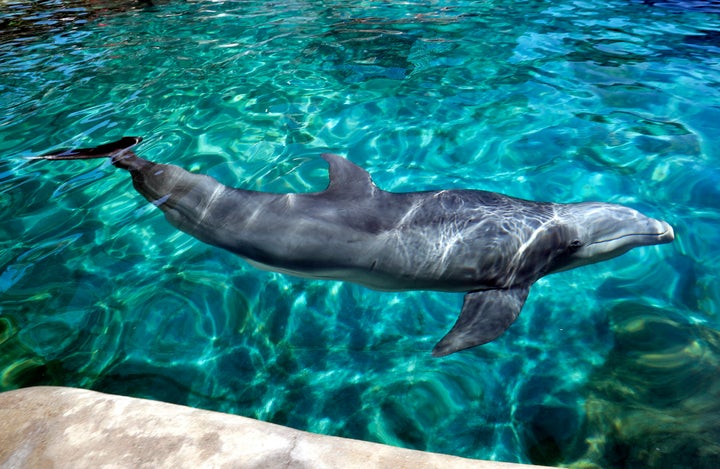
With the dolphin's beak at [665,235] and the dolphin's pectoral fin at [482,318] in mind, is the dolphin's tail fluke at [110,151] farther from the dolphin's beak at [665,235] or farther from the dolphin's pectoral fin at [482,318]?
the dolphin's beak at [665,235]

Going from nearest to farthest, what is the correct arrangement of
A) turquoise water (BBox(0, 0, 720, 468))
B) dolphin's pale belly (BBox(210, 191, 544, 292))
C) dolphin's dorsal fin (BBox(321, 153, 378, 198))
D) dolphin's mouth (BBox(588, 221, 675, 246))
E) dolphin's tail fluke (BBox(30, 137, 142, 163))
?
turquoise water (BBox(0, 0, 720, 468))
dolphin's pale belly (BBox(210, 191, 544, 292))
dolphin's dorsal fin (BBox(321, 153, 378, 198))
dolphin's mouth (BBox(588, 221, 675, 246))
dolphin's tail fluke (BBox(30, 137, 142, 163))

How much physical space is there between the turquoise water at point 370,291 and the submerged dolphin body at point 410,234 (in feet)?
1.40

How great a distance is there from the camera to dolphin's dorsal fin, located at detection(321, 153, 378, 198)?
4.17 meters

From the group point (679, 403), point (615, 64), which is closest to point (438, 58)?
point (615, 64)

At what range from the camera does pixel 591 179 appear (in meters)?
5.66

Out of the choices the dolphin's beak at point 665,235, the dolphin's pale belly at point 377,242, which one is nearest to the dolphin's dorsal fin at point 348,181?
the dolphin's pale belly at point 377,242

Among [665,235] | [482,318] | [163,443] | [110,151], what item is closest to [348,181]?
[482,318]

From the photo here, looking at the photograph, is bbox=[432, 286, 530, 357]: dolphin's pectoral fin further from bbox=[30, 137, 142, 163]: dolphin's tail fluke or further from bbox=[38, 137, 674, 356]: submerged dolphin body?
bbox=[30, 137, 142, 163]: dolphin's tail fluke

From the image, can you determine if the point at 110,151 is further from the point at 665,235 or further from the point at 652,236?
the point at 665,235

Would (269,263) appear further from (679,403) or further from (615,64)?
(615,64)

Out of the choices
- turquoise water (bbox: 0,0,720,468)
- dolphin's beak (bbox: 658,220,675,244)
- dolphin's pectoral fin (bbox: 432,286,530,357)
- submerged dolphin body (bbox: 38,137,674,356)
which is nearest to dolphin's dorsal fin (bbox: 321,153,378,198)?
submerged dolphin body (bbox: 38,137,674,356)

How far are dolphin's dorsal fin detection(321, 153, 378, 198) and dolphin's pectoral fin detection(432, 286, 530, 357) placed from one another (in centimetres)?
125

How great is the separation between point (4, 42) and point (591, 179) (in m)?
13.1

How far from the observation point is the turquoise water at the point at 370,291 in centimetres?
361
